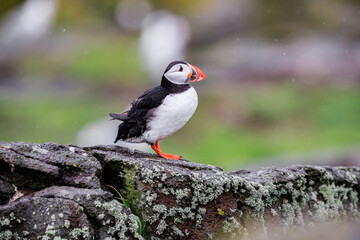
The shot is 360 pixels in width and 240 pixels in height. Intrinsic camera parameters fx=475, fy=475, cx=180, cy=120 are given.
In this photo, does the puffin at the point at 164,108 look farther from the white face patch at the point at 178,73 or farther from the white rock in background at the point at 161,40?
the white rock in background at the point at 161,40

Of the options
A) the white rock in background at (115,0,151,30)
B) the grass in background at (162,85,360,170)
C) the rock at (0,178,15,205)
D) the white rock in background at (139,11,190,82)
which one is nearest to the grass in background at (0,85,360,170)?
the grass in background at (162,85,360,170)

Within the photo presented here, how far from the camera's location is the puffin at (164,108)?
12.5 ft

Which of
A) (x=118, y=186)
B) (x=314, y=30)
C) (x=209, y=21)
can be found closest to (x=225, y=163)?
(x=118, y=186)

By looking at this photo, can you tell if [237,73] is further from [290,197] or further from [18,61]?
[290,197]

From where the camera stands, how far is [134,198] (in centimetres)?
334

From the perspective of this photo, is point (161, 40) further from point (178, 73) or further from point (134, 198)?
point (134, 198)

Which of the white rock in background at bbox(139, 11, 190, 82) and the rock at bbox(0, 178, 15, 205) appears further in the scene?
the white rock in background at bbox(139, 11, 190, 82)

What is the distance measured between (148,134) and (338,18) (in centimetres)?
1740

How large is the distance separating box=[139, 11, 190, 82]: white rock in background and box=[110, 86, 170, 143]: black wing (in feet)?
48.4

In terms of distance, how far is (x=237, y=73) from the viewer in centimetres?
1947

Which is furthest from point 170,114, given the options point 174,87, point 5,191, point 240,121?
point 240,121

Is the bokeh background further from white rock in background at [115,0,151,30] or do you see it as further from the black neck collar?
the black neck collar

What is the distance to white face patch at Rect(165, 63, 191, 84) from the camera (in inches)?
152

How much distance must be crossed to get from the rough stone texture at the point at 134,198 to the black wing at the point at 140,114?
19cm
